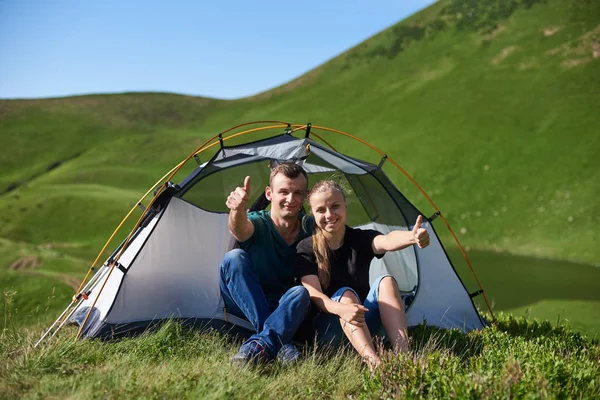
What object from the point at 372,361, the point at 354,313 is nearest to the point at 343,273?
the point at 354,313

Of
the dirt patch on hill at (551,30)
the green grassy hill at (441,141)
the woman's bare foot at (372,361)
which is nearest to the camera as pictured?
the woman's bare foot at (372,361)

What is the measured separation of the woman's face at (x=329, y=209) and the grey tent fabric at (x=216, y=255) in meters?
1.24

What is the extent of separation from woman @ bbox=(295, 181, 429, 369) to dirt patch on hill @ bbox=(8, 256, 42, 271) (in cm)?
1041

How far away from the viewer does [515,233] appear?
19406 mm

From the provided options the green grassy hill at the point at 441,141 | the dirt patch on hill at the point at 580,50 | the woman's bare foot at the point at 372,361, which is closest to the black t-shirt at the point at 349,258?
the woman's bare foot at the point at 372,361

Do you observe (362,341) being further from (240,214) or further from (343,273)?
(240,214)

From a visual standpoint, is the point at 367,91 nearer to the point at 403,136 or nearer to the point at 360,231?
the point at 403,136

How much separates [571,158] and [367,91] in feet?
60.3

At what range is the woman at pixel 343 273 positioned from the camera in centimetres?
482

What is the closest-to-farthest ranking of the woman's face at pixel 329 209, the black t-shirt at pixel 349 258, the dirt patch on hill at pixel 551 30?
1. the woman's face at pixel 329 209
2. the black t-shirt at pixel 349 258
3. the dirt patch on hill at pixel 551 30

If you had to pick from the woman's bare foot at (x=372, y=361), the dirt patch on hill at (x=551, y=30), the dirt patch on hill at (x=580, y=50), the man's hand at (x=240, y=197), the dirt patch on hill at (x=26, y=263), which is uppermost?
the dirt patch on hill at (x=551, y=30)

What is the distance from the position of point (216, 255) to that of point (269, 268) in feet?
3.89

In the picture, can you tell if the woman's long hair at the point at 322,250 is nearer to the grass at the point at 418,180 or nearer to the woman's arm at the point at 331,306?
the woman's arm at the point at 331,306

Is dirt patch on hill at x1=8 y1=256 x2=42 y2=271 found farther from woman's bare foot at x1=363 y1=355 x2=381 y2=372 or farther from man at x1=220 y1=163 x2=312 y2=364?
woman's bare foot at x1=363 y1=355 x2=381 y2=372
